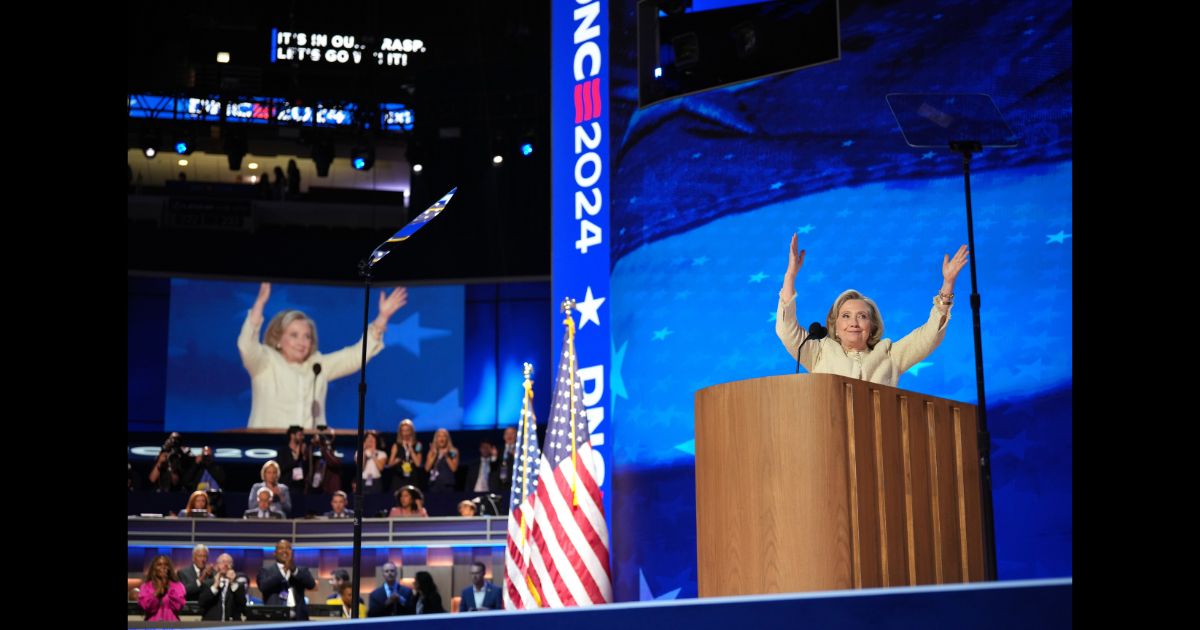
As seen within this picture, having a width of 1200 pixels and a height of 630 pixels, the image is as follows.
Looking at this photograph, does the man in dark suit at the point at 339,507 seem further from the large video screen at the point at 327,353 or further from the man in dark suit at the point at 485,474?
the large video screen at the point at 327,353

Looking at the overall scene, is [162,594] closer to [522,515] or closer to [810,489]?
[522,515]

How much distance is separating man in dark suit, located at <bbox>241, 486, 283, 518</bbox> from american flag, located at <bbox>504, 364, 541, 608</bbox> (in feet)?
11.7

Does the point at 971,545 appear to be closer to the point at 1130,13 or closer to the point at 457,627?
the point at 457,627

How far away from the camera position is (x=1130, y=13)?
5.69 feet

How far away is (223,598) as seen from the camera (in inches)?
387

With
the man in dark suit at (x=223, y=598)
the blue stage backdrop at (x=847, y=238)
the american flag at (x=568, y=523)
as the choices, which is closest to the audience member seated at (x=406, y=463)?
the man in dark suit at (x=223, y=598)

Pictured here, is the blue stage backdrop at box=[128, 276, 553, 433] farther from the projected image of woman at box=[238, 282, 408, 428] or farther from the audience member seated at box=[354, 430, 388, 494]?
the audience member seated at box=[354, 430, 388, 494]

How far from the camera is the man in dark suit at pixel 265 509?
40.7 ft

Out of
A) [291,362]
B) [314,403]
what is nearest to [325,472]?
[314,403]

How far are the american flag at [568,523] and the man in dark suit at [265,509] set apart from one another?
4.58 meters

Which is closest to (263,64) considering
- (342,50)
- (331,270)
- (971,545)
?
(342,50)

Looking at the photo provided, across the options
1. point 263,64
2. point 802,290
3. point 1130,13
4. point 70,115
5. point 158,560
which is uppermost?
point 263,64

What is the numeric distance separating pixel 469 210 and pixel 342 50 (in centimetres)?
351

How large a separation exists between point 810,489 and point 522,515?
17.7 feet
